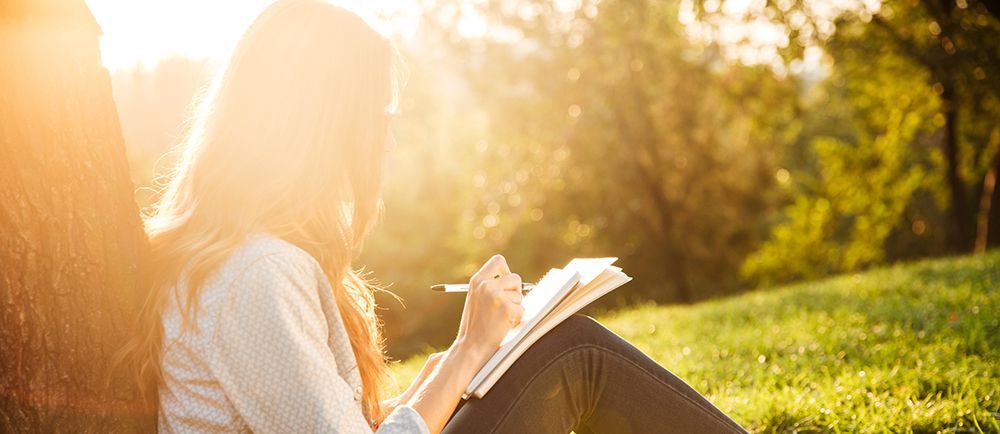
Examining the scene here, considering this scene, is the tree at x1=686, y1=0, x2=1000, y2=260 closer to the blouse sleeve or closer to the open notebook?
the open notebook

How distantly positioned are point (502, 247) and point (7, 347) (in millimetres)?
13915

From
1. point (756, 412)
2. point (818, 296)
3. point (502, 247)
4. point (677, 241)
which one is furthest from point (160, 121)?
point (756, 412)

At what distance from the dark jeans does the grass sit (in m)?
1.12

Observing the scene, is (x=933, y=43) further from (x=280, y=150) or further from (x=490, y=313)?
(x=280, y=150)

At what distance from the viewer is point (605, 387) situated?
2.27 metres

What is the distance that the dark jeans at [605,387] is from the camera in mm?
2209

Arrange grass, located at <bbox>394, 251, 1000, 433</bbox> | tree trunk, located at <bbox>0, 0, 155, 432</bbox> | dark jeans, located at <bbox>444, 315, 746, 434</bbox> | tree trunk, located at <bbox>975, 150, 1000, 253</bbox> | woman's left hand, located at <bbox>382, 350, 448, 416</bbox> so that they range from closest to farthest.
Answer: tree trunk, located at <bbox>0, 0, 155, 432</bbox> < dark jeans, located at <bbox>444, 315, 746, 434</bbox> < woman's left hand, located at <bbox>382, 350, 448, 416</bbox> < grass, located at <bbox>394, 251, 1000, 433</bbox> < tree trunk, located at <bbox>975, 150, 1000, 253</bbox>

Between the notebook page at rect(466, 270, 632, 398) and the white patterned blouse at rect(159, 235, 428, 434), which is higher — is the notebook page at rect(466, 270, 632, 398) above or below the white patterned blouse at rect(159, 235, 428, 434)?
below

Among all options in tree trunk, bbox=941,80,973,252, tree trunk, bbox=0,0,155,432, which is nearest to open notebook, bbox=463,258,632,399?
tree trunk, bbox=0,0,155,432

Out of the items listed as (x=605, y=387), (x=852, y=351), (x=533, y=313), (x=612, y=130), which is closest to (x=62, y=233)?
(x=533, y=313)

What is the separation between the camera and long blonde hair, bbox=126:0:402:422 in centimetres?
186

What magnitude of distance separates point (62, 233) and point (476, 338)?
3.05ft

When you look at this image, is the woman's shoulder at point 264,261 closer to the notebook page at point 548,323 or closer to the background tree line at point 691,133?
the notebook page at point 548,323

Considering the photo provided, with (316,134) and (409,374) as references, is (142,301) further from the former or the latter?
(409,374)
